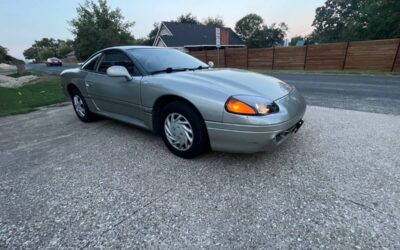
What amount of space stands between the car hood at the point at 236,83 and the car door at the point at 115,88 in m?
0.49

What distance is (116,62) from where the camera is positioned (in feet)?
11.4

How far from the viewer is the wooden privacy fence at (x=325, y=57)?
491 inches

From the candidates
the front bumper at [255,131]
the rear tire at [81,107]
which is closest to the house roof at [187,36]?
the rear tire at [81,107]

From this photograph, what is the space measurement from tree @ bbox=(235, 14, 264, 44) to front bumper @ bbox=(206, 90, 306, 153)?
60.5 m

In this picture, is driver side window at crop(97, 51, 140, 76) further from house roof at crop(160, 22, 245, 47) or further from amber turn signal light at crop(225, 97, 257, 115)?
house roof at crop(160, 22, 245, 47)

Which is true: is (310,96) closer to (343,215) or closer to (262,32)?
(343,215)

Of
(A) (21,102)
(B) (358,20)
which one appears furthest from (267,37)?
(A) (21,102)

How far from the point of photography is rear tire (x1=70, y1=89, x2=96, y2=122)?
419cm

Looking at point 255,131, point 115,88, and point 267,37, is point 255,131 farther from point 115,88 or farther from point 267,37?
point 267,37

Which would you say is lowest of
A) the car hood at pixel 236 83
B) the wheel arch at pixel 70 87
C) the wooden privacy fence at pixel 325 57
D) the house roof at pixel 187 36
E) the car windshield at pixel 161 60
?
the wooden privacy fence at pixel 325 57

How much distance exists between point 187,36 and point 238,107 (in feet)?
103

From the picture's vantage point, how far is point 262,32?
50188 millimetres

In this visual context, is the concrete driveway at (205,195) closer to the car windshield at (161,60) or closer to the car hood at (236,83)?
the car hood at (236,83)

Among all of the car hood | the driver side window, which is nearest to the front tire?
the car hood
